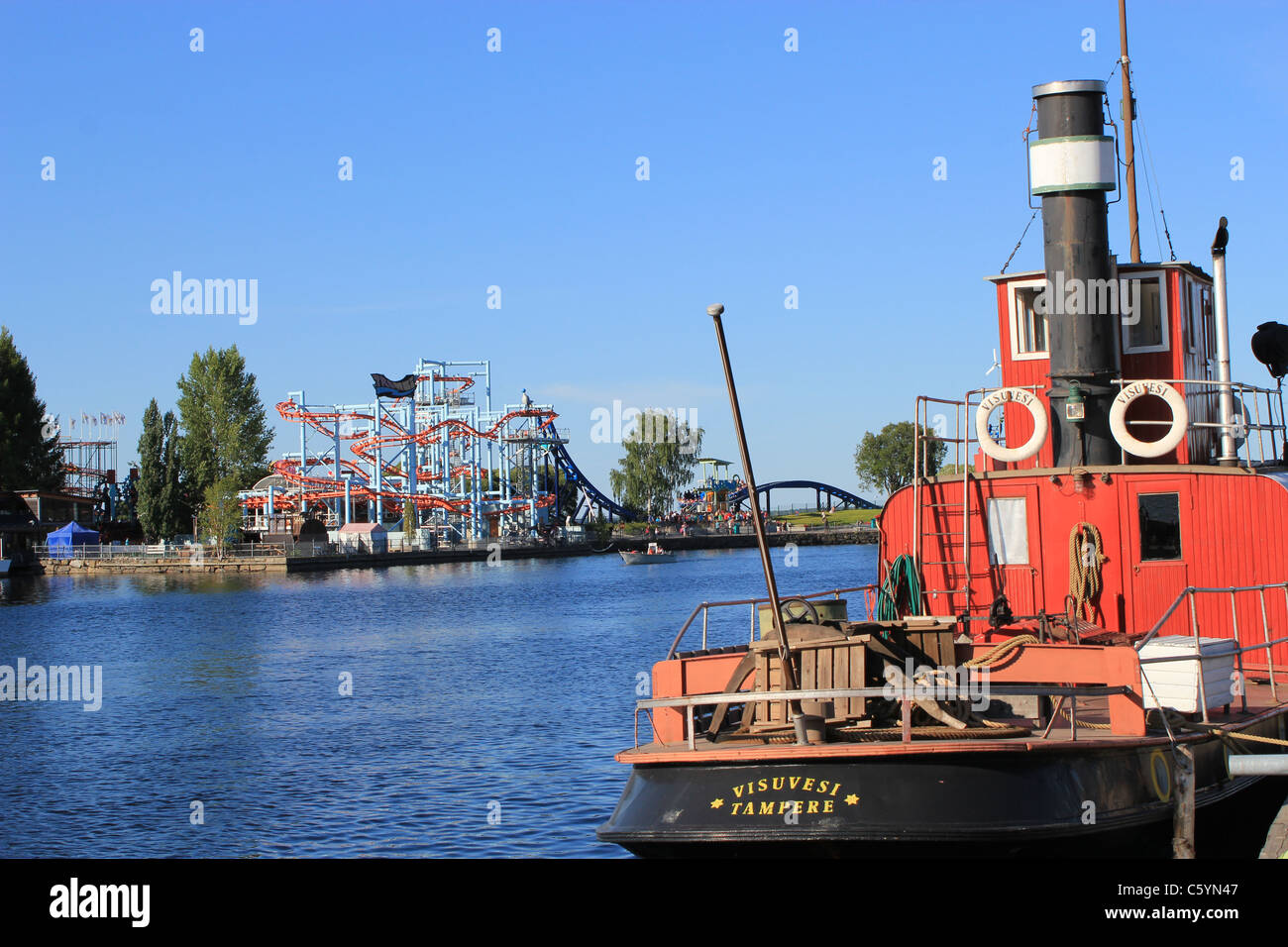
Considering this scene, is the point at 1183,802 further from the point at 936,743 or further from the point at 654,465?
the point at 654,465

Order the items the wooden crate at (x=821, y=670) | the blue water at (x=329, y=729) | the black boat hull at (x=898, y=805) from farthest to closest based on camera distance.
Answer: the blue water at (x=329, y=729)
the wooden crate at (x=821, y=670)
the black boat hull at (x=898, y=805)

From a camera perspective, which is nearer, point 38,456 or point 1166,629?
point 1166,629

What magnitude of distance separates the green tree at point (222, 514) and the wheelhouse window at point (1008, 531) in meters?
100

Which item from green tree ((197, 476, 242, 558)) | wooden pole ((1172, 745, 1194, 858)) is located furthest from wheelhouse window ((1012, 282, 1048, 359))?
green tree ((197, 476, 242, 558))

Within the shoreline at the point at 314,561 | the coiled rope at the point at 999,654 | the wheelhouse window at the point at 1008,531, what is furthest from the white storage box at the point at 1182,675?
the shoreline at the point at 314,561

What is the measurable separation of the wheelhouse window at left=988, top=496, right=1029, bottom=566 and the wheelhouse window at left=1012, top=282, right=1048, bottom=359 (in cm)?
244

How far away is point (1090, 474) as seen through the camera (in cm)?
1719

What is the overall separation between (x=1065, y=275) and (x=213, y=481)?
363 ft

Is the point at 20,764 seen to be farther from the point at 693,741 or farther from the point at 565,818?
the point at 693,741

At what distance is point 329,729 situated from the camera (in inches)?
1156

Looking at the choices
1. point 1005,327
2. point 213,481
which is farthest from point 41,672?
point 213,481

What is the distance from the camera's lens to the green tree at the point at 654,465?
17512cm

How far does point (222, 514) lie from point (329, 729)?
8749cm

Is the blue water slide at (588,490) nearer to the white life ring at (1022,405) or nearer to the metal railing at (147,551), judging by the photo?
the metal railing at (147,551)
